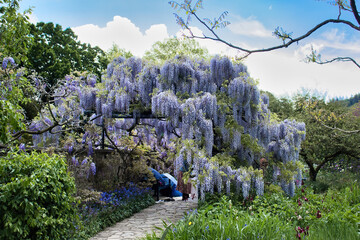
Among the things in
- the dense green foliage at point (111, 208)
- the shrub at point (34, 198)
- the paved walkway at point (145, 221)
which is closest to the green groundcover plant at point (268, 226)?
the paved walkway at point (145, 221)

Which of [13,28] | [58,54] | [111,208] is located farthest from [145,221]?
[58,54]

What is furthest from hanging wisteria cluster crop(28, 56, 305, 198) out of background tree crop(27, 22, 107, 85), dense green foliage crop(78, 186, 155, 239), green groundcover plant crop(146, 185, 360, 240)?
background tree crop(27, 22, 107, 85)

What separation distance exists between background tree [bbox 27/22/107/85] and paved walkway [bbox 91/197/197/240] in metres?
14.9

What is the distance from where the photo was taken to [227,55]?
7.26 meters

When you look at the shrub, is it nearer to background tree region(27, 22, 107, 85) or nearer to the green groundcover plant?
the green groundcover plant

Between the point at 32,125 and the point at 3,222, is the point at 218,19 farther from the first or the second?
the point at 32,125

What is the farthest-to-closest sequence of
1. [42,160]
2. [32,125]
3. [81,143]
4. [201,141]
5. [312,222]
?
1. [32,125]
2. [81,143]
3. [201,141]
4. [312,222]
5. [42,160]

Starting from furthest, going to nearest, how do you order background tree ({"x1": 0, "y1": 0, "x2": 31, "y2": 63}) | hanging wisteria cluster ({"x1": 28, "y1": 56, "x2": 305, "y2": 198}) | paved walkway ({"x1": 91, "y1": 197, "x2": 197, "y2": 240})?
hanging wisteria cluster ({"x1": 28, "y1": 56, "x2": 305, "y2": 198}), paved walkway ({"x1": 91, "y1": 197, "x2": 197, "y2": 240}), background tree ({"x1": 0, "y1": 0, "x2": 31, "y2": 63})

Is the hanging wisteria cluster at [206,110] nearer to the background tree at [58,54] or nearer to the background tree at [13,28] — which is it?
the background tree at [13,28]

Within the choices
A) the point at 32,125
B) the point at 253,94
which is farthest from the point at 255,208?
the point at 32,125

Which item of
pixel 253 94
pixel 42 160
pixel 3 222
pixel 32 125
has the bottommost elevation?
pixel 3 222

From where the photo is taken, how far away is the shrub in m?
3.62

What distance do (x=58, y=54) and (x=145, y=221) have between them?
19.5 m

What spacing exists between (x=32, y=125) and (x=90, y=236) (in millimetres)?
5052
